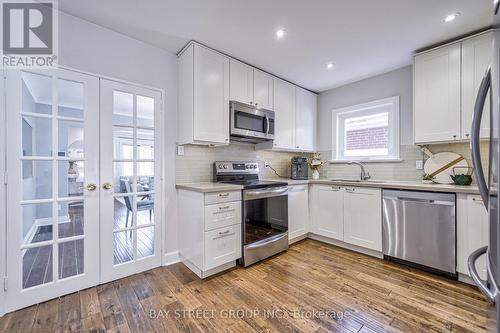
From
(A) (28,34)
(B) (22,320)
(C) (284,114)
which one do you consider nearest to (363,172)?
(C) (284,114)

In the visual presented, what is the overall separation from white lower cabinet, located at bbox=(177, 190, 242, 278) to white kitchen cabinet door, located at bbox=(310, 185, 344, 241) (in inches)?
55.4

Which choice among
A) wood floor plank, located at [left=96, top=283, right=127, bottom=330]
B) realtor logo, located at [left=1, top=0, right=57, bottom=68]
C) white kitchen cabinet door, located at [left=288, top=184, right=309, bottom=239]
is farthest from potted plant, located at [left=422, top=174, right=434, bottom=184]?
realtor logo, located at [left=1, top=0, right=57, bottom=68]

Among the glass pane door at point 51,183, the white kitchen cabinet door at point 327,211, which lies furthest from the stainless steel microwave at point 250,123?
the glass pane door at point 51,183

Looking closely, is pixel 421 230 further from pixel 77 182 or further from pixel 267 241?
pixel 77 182

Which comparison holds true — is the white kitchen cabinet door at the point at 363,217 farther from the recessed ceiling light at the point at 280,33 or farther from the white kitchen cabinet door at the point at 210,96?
the recessed ceiling light at the point at 280,33

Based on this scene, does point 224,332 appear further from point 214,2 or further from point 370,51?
point 370,51

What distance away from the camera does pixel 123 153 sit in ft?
7.41

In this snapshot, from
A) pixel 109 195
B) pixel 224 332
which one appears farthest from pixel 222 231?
pixel 109 195

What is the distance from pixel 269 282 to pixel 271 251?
0.56 metres

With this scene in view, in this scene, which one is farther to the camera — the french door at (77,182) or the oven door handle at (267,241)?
the oven door handle at (267,241)

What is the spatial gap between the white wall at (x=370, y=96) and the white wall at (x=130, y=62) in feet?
8.62

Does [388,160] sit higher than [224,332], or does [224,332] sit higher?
[388,160]

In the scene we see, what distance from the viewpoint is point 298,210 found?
3.16 meters

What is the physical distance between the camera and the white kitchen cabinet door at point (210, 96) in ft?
7.82
